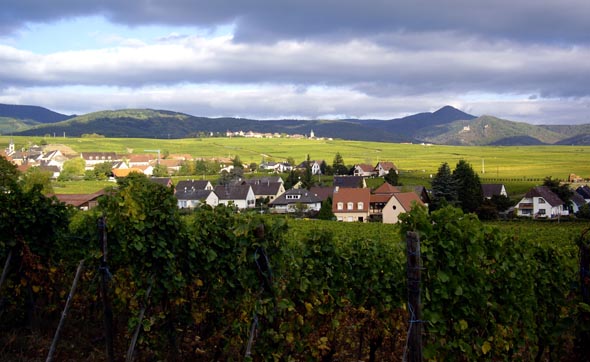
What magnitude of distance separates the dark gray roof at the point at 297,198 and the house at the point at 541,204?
1208 inches

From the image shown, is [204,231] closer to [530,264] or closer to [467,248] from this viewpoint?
[467,248]

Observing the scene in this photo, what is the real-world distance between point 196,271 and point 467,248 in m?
4.71

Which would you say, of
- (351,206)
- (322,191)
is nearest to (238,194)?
(322,191)

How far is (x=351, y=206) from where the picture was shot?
242ft

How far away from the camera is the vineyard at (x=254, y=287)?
24.1ft

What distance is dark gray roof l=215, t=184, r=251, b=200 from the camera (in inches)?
3423

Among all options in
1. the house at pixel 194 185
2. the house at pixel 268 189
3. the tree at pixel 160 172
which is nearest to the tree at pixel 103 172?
the tree at pixel 160 172

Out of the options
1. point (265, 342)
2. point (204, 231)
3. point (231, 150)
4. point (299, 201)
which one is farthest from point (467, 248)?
point (231, 150)

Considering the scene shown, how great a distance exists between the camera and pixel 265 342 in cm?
760

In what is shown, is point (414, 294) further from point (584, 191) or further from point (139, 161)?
point (139, 161)

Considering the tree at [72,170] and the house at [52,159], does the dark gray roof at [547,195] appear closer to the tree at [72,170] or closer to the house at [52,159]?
the tree at [72,170]

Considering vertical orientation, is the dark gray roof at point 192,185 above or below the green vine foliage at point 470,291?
below

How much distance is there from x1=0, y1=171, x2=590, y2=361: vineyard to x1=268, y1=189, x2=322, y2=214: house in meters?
69.3

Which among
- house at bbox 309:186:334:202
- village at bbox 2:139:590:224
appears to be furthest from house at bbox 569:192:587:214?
house at bbox 309:186:334:202
